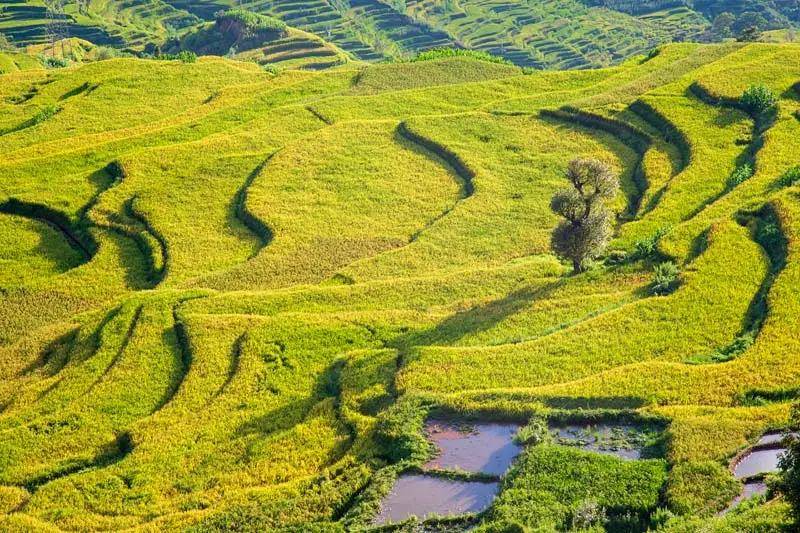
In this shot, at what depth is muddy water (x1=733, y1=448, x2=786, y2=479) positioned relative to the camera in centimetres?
2278

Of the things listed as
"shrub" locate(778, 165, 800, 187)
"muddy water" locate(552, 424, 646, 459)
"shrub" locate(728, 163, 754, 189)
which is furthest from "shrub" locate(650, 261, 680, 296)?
"shrub" locate(728, 163, 754, 189)

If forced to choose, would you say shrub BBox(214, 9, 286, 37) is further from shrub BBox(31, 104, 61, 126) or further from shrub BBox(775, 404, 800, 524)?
shrub BBox(775, 404, 800, 524)

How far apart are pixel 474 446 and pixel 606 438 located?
156 inches

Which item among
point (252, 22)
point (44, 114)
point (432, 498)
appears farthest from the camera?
point (252, 22)

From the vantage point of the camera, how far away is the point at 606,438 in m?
25.2

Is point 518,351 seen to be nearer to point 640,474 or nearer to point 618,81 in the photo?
point 640,474

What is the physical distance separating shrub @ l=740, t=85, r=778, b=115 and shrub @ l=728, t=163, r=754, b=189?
31.9ft

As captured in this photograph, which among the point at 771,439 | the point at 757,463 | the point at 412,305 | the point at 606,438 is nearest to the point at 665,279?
the point at 412,305

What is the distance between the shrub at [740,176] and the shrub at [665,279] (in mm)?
11265

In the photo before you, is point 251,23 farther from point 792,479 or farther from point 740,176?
point 792,479

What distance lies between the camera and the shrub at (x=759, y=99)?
54.1m

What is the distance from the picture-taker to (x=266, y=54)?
16138cm

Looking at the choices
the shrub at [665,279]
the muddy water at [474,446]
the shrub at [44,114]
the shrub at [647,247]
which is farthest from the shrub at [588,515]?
the shrub at [44,114]

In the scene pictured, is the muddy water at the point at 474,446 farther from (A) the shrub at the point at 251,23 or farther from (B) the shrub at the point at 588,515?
(A) the shrub at the point at 251,23
